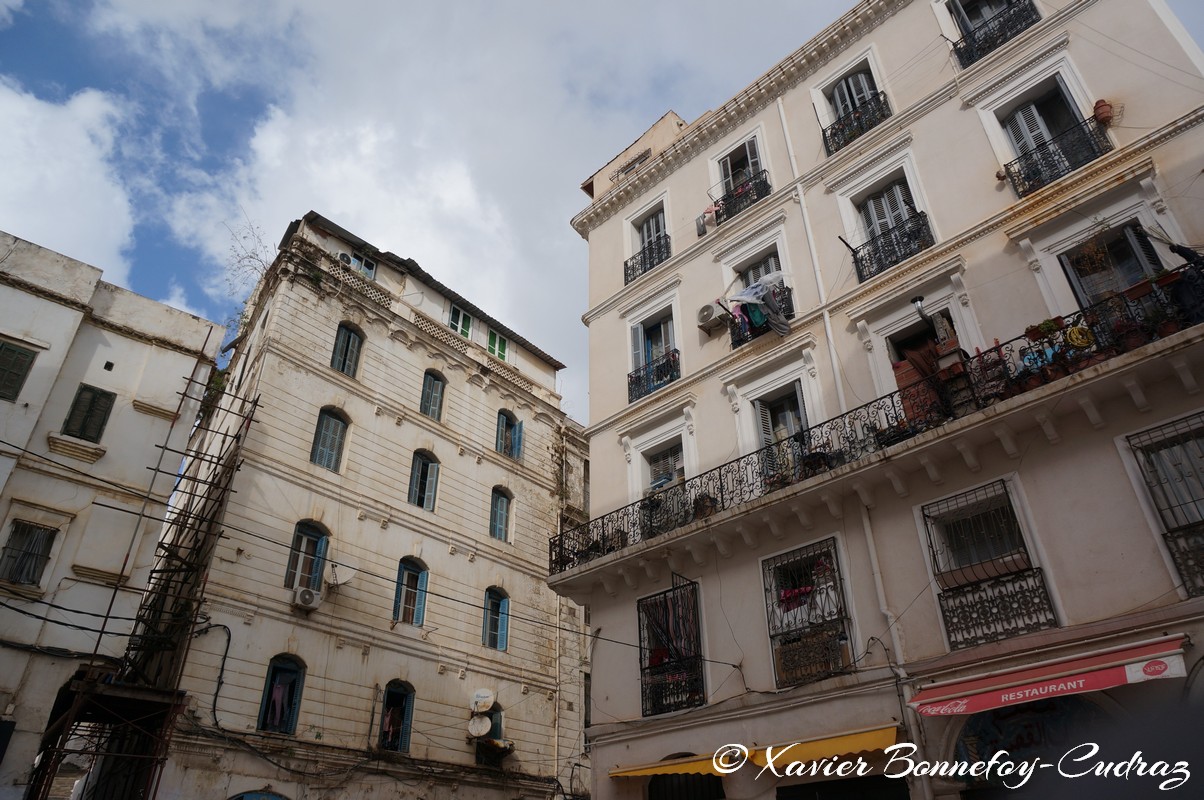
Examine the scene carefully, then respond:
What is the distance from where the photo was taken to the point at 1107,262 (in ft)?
37.5

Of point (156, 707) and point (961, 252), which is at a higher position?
point (961, 252)

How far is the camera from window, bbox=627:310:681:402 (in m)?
17.2

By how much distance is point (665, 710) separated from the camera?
1357 centimetres

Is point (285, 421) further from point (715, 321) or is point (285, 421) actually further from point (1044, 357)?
point (1044, 357)

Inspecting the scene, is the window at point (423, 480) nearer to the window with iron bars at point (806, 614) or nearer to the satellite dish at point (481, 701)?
the satellite dish at point (481, 701)

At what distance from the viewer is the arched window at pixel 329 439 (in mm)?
20344

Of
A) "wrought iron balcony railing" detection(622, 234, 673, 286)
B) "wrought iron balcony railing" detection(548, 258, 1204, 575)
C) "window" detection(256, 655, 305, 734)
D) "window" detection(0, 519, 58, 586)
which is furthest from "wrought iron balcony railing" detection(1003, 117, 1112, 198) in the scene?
"window" detection(0, 519, 58, 586)

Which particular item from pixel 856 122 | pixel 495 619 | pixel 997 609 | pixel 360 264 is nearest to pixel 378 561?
pixel 495 619

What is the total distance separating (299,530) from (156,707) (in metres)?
4.98

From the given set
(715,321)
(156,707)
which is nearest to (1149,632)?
(715,321)

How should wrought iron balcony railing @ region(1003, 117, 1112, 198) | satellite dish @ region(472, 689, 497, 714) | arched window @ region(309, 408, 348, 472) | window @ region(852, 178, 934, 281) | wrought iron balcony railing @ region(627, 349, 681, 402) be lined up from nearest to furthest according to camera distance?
wrought iron balcony railing @ region(1003, 117, 1112, 198)
window @ region(852, 178, 934, 281)
wrought iron balcony railing @ region(627, 349, 681, 402)
arched window @ region(309, 408, 348, 472)
satellite dish @ region(472, 689, 497, 714)

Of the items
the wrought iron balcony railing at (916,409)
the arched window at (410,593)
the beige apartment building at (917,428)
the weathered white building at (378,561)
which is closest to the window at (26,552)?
the weathered white building at (378,561)

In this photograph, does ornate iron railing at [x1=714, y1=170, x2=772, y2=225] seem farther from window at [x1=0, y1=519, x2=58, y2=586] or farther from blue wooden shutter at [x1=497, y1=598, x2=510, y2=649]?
window at [x1=0, y1=519, x2=58, y2=586]

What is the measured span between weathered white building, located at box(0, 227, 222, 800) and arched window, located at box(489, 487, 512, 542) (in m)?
9.67
